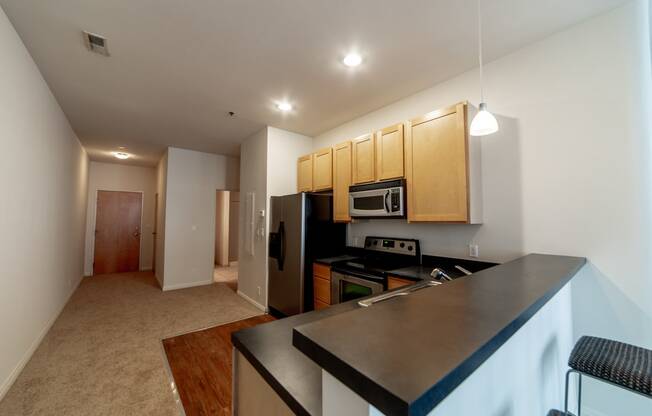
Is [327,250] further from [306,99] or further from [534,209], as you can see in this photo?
[534,209]

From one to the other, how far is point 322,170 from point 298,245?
1.08 metres

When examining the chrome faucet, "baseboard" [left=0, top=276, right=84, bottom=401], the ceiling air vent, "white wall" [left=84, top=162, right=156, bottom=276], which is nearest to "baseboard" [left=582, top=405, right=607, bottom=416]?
the chrome faucet

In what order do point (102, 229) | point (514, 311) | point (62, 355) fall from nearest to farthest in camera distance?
point (514, 311)
point (62, 355)
point (102, 229)

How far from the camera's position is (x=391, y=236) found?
119 inches

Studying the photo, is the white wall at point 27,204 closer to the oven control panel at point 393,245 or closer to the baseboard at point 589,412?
the oven control panel at point 393,245

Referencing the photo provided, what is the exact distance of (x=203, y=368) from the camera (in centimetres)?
238

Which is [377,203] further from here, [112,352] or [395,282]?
[112,352]

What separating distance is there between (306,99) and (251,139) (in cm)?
170

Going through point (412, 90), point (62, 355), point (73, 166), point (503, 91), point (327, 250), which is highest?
point (412, 90)

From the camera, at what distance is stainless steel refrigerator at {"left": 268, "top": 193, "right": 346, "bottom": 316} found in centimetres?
320

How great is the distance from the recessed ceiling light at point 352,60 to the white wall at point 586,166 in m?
1.16

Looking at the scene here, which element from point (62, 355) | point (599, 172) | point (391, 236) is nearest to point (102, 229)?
point (62, 355)

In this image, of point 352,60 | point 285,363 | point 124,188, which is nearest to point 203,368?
point 285,363

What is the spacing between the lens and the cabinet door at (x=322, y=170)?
343cm
